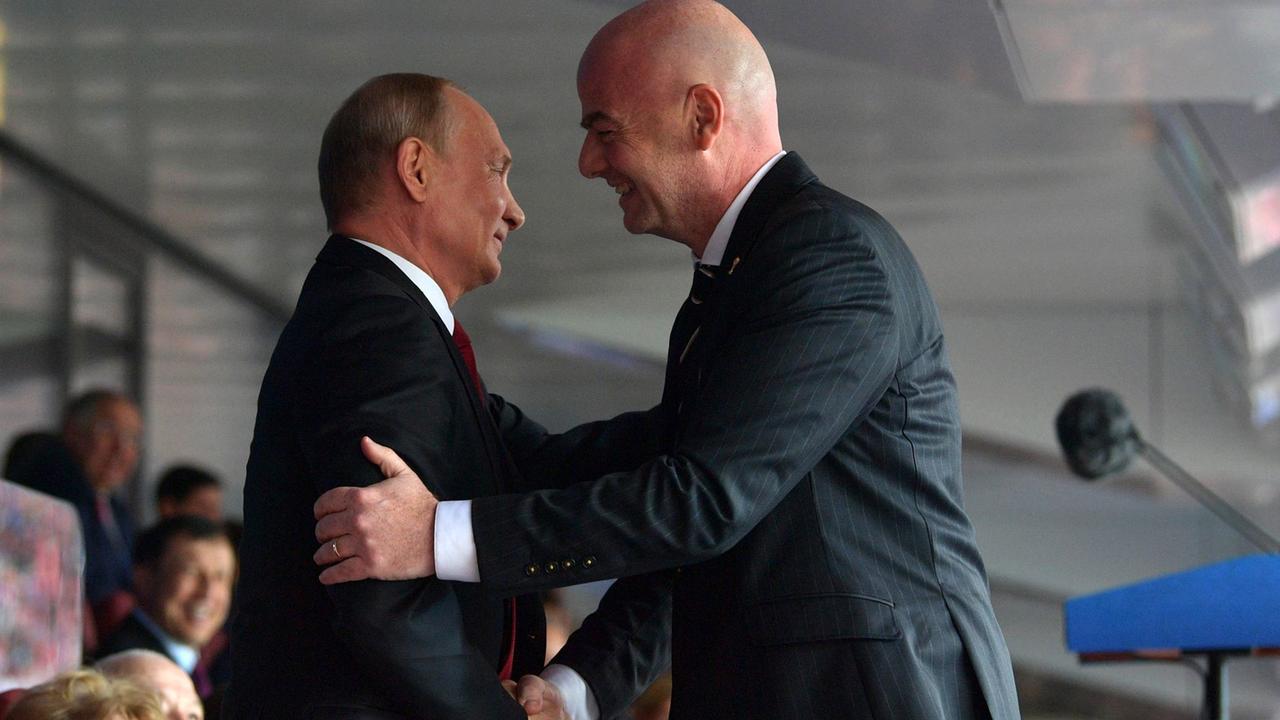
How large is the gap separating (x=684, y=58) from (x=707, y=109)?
72mm

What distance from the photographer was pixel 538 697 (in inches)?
81.7

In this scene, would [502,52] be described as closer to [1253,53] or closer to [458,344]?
[1253,53]

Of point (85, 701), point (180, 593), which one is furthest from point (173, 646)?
point (85, 701)

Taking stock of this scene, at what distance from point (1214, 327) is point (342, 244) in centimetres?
818

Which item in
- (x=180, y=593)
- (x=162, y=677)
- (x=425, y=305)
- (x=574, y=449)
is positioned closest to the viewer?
(x=425, y=305)

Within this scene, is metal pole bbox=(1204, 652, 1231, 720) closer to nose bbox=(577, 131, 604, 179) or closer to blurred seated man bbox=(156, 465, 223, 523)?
nose bbox=(577, 131, 604, 179)

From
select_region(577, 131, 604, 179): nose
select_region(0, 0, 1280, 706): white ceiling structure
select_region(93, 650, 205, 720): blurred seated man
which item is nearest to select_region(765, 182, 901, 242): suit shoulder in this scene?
select_region(577, 131, 604, 179): nose

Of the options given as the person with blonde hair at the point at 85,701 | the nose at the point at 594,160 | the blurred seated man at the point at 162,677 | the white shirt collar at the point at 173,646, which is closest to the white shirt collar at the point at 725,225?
the nose at the point at 594,160

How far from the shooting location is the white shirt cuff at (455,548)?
5.88ft

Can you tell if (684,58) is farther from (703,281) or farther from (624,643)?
(624,643)

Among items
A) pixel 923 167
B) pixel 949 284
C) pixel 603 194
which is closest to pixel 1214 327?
pixel 949 284

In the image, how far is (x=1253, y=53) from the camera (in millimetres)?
3814

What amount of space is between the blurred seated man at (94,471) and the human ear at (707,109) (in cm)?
349

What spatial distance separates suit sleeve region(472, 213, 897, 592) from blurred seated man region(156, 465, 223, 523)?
446 cm
